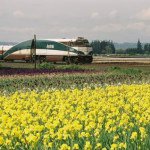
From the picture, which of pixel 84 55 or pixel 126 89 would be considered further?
pixel 84 55

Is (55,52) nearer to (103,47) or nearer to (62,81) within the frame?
(62,81)

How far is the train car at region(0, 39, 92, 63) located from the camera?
54.3m

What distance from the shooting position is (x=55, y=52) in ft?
183

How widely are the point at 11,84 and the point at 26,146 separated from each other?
570 inches

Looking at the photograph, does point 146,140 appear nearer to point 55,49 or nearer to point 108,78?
point 108,78

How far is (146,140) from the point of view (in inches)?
261

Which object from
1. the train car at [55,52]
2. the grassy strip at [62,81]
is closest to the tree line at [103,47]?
the train car at [55,52]

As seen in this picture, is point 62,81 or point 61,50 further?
point 61,50

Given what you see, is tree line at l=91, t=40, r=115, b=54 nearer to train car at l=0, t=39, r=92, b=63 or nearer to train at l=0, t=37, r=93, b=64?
train car at l=0, t=39, r=92, b=63

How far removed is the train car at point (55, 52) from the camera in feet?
178

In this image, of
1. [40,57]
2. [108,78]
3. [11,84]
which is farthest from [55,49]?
[11,84]

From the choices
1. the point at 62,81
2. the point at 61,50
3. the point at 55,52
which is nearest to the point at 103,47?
the point at 55,52

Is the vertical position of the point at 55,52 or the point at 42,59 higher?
the point at 55,52

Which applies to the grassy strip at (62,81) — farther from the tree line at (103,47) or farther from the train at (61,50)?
the tree line at (103,47)
